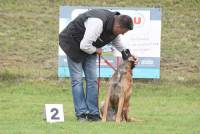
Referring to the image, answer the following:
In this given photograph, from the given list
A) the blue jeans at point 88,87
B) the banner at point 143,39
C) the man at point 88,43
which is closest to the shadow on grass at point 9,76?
the banner at point 143,39

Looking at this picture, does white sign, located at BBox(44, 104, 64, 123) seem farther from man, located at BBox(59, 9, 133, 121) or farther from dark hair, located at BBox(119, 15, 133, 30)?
dark hair, located at BBox(119, 15, 133, 30)

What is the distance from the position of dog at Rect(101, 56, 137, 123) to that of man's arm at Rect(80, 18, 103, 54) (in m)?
0.74

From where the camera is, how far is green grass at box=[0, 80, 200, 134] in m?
9.18

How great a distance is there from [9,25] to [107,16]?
933cm

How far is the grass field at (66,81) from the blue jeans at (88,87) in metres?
0.28

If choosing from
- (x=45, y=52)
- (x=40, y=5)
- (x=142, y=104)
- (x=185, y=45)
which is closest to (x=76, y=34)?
(x=142, y=104)

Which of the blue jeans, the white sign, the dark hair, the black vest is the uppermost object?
the dark hair

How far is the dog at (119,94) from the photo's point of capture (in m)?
10.2

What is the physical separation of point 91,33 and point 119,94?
1119mm

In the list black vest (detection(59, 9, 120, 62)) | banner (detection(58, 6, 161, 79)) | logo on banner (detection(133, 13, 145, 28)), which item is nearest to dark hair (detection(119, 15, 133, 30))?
black vest (detection(59, 9, 120, 62))

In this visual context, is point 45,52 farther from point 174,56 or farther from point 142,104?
point 142,104

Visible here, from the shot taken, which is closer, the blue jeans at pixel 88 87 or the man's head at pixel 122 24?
the man's head at pixel 122 24

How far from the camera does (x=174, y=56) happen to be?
16.9 m

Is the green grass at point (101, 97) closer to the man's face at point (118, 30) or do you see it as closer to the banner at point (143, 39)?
the banner at point (143, 39)
